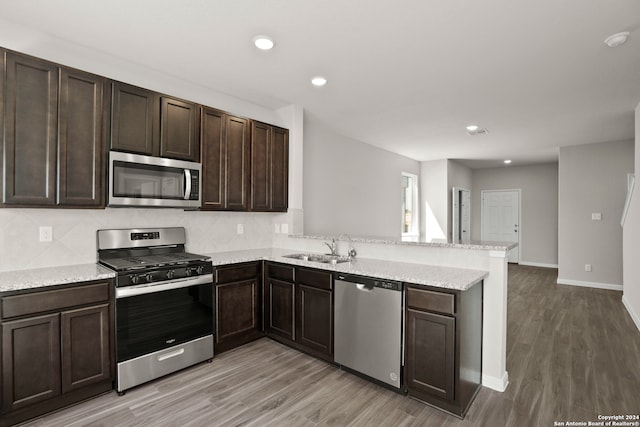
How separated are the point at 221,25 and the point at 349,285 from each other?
6.99ft

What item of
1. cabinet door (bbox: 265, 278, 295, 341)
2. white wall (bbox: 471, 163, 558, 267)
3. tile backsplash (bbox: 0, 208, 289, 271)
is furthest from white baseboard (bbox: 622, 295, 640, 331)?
tile backsplash (bbox: 0, 208, 289, 271)

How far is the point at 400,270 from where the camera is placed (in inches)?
99.0

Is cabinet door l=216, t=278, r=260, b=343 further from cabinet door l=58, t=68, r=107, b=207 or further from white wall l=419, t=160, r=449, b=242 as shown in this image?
white wall l=419, t=160, r=449, b=242

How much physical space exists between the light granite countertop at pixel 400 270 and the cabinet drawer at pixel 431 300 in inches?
2.5

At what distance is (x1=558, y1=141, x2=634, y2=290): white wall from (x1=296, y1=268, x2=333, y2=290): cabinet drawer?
5522 mm

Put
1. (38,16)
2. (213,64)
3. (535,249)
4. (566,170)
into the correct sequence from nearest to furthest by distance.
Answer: (38,16) < (213,64) < (566,170) < (535,249)

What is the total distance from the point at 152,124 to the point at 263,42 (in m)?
1.17

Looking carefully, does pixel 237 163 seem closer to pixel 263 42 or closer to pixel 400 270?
pixel 263 42

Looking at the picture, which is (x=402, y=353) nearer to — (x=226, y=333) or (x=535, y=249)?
(x=226, y=333)

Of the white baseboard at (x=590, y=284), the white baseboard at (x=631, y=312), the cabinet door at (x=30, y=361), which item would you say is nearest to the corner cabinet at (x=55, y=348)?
the cabinet door at (x=30, y=361)

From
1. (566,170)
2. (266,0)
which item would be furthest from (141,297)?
(566,170)

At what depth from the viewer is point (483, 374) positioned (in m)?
2.50

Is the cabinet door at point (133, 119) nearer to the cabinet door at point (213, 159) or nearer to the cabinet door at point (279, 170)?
the cabinet door at point (213, 159)

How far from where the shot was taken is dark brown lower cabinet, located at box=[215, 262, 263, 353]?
297 centimetres
